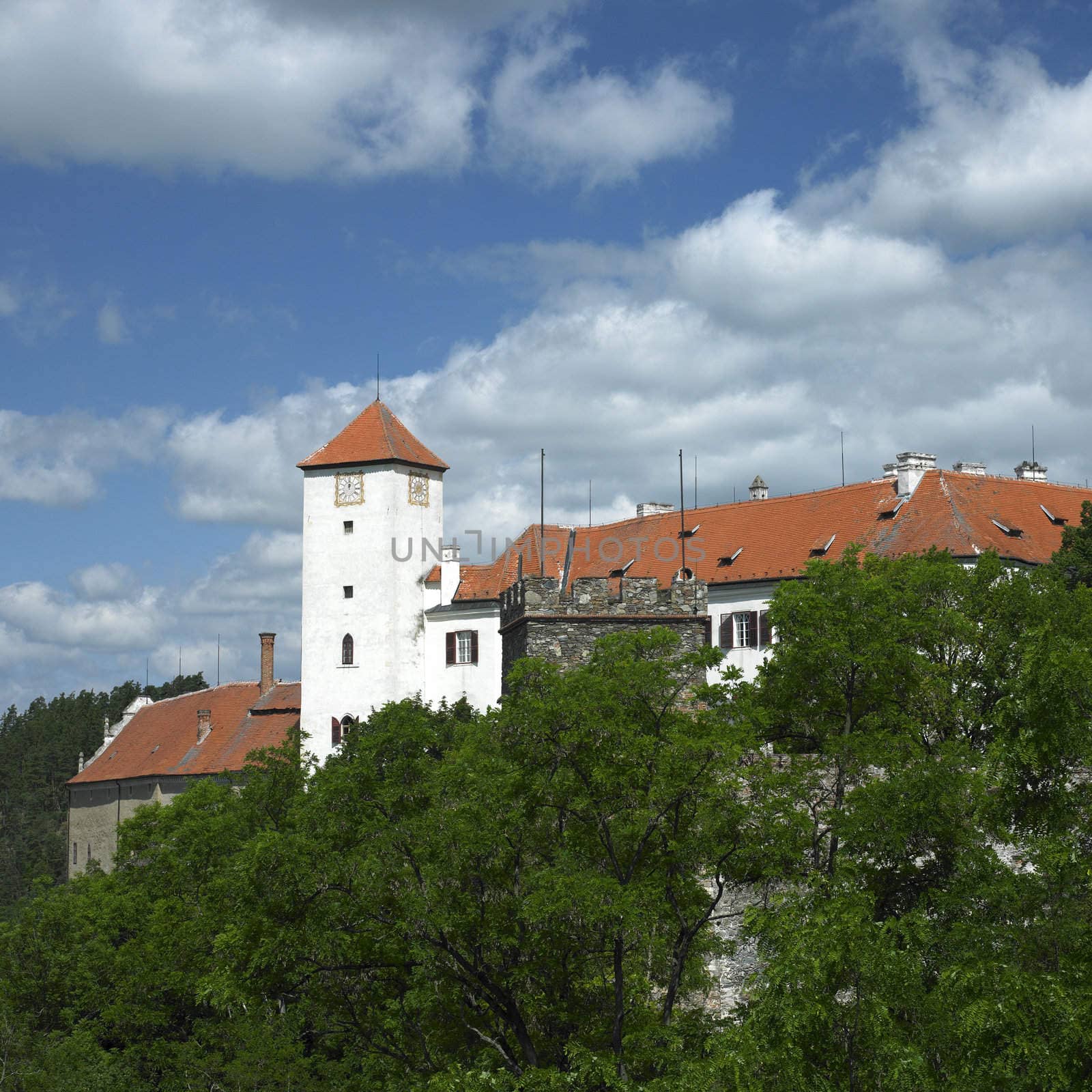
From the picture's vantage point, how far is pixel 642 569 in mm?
54469

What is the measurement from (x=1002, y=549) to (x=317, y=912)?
107ft

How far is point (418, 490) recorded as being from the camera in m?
59.3

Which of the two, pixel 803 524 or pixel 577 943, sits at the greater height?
pixel 803 524

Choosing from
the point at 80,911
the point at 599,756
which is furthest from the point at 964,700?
the point at 80,911

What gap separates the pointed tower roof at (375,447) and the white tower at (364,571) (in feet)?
0.17

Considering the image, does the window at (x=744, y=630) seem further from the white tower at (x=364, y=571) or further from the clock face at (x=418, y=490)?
the clock face at (x=418, y=490)

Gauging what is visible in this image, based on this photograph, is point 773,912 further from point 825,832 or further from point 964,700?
point 964,700

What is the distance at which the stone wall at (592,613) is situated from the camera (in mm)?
30797

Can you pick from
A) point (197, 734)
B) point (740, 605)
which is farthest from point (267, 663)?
point (740, 605)

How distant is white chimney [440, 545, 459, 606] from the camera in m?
58.2

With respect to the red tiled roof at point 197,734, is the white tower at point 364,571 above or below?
above

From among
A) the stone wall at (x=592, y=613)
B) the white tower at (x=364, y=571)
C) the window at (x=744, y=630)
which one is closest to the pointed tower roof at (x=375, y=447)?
the white tower at (x=364, y=571)

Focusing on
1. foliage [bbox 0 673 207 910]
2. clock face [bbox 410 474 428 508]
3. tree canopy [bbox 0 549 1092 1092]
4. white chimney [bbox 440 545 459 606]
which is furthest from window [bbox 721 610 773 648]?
foliage [bbox 0 673 207 910]

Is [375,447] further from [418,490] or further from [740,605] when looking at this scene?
[740,605]
